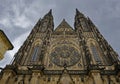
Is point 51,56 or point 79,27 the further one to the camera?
point 79,27

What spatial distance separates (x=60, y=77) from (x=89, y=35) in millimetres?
9473

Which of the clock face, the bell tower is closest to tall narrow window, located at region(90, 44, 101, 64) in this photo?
the clock face

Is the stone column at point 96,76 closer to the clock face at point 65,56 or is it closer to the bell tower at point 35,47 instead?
the clock face at point 65,56

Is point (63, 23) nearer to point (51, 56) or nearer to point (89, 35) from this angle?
point (89, 35)

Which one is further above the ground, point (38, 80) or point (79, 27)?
point (79, 27)

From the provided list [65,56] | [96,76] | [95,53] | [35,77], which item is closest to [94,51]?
[95,53]

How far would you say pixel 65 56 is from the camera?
18.8m

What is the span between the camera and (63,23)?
26859 millimetres

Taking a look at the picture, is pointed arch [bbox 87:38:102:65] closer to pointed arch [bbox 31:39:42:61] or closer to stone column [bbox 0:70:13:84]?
pointed arch [bbox 31:39:42:61]

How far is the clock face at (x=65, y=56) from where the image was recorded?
18.0 meters

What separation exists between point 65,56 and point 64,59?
0.49 m

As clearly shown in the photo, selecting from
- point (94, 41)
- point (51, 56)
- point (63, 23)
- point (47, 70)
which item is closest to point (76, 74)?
point (47, 70)

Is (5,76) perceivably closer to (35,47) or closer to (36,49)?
(36,49)

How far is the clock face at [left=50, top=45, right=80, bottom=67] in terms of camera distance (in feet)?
59.0
